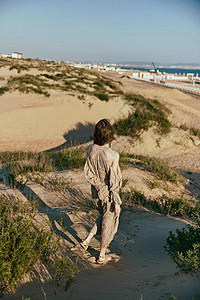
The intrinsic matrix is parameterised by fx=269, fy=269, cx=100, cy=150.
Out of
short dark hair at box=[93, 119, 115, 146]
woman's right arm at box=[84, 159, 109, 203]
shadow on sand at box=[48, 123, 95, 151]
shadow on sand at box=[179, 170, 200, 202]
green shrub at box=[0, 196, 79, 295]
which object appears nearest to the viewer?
green shrub at box=[0, 196, 79, 295]

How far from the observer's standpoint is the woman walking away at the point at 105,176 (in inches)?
127

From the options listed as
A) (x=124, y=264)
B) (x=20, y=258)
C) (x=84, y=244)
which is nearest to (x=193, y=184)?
(x=124, y=264)

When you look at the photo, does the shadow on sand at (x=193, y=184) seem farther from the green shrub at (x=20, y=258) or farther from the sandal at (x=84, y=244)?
the green shrub at (x=20, y=258)

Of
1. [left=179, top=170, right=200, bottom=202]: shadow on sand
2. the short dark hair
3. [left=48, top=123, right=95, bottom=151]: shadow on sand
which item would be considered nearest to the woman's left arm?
the short dark hair

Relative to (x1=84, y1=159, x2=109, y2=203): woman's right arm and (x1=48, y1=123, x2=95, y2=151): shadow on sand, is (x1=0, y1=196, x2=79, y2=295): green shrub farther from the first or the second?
(x1=48, y1=123, x2=95, y2=151): shadow on sand

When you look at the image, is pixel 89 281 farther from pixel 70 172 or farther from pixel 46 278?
pixel 70 172

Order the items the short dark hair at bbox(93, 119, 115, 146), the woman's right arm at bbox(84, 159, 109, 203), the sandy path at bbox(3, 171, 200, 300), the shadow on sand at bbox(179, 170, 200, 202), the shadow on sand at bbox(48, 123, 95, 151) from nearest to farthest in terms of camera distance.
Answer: the sandy path at bbox(3, 171, 200, 300) < the short dark hair at bbox(93, 119, 115, 146) < the woman's right arm at bbox(84, 159, 109, 203) < the shadow on sand at bbox(179, 170, 200, 202) < the shadow on sand at bbox(48, 123, 95, 151)

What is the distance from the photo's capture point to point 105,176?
11.1 ft

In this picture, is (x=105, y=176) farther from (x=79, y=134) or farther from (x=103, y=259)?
(x=79, y=134)

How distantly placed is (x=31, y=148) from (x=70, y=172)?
5.10m

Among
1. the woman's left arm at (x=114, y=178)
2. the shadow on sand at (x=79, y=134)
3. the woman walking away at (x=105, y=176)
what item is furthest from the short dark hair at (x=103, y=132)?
the shadow on sand at (x=79, y=134)

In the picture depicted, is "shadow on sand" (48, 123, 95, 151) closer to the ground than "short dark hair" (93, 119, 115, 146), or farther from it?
closer to the ground

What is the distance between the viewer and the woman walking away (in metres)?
3.22

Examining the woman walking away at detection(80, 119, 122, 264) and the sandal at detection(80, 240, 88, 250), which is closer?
the woman walking away at detection(80, 119, 122, 264)
